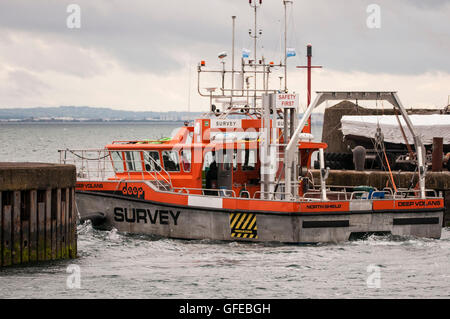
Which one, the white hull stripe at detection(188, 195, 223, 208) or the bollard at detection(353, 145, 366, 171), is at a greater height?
the bollard at detection(353, 145, 366, 171)

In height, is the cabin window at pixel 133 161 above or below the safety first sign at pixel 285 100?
below

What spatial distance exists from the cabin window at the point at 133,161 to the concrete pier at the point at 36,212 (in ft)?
14.9

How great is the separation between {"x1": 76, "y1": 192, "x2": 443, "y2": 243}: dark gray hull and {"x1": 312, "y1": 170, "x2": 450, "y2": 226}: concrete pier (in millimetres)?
3730

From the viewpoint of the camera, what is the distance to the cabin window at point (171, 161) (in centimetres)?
2064

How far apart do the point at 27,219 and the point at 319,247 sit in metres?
6.53

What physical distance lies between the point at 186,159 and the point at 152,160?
87cm

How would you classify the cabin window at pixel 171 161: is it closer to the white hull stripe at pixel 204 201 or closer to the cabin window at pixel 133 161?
the cabin window at pixel 133 161

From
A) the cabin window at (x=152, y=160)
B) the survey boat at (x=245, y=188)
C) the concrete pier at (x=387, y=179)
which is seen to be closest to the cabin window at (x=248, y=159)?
the survey boat at (x=245, y=188)

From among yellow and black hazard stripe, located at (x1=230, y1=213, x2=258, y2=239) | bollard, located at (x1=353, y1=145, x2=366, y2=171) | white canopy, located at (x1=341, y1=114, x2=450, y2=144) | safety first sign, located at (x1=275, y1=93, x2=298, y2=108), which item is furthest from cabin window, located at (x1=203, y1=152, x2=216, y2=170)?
white canopy, located at (x1=341, y1=114, x2=450, y2=144)

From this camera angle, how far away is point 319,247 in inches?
724

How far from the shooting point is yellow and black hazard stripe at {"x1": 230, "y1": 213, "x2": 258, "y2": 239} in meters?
18.8

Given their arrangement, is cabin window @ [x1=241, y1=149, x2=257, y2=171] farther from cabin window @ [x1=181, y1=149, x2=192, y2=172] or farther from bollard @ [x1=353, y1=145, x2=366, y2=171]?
bollard @ [x1=353, y1=145, x2=366, y2=171]
